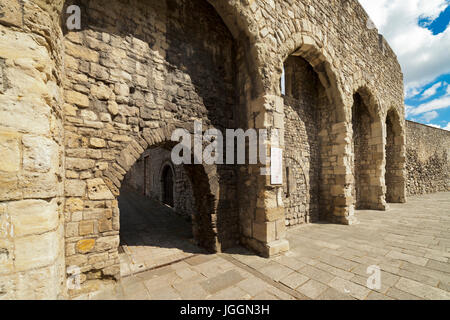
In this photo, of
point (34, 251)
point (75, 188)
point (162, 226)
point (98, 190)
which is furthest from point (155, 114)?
point (162, 226)

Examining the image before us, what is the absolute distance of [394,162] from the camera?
373 inches

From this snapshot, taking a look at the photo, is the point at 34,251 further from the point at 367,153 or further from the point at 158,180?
the point at 367,153

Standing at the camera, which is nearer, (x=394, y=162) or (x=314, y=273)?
(x=314, y=273)

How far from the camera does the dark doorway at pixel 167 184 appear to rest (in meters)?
8.52

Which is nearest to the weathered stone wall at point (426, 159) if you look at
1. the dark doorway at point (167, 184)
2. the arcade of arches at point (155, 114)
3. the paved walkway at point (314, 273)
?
the arcade of arches at point (155, 114)

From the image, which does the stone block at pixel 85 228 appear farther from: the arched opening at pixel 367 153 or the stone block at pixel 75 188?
the arched opening at pixel 367 153

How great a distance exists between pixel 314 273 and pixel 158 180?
829 centimetres

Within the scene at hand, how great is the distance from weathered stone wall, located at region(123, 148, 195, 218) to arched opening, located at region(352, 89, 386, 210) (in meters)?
6.75

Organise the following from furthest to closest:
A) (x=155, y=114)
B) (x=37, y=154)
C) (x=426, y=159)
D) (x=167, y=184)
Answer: (x=426, y=159)
(x=167, y=184)
(x=155, y=114)
(x=37, y=154)

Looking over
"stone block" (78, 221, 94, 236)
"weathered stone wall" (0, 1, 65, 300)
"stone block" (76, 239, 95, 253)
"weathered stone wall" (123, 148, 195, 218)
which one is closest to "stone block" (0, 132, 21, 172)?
"weathered stone wall" (0, 1, 65, 300)

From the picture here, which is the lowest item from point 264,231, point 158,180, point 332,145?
point 264,231

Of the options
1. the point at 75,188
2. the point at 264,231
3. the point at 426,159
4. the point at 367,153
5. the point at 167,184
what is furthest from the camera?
the point at 426,159

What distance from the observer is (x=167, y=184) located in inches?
351

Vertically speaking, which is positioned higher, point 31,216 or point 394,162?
point 394,162
